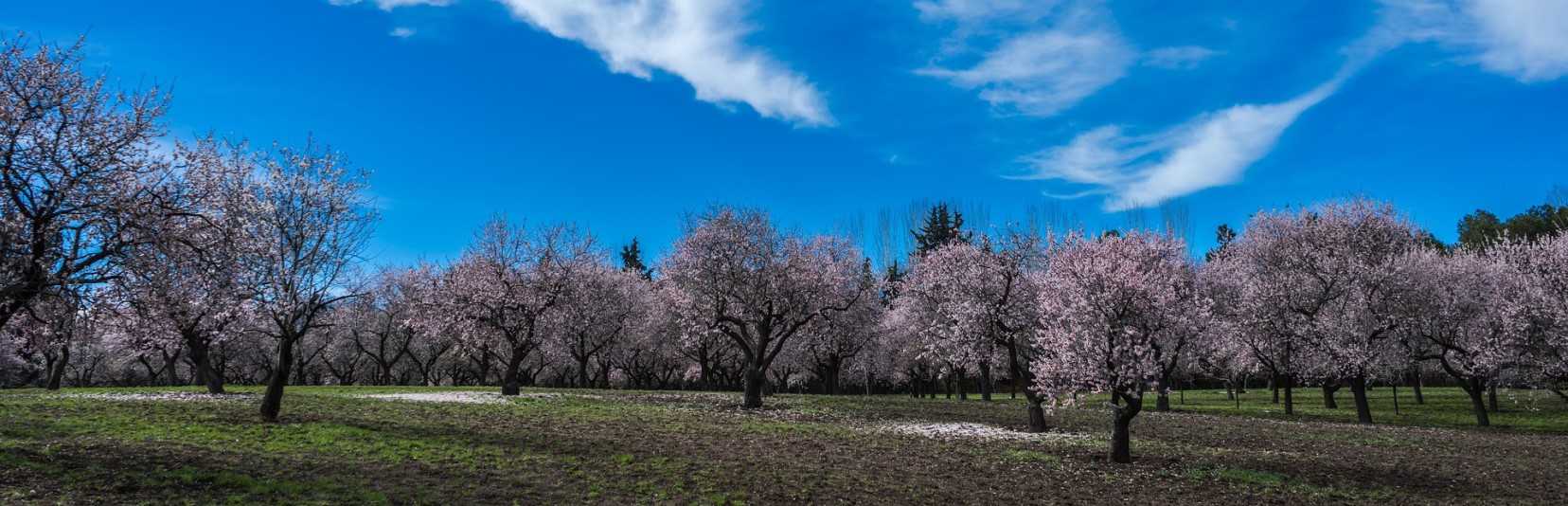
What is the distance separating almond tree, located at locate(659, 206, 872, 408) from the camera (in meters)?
36.6

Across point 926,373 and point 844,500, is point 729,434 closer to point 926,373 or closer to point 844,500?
point 844,500

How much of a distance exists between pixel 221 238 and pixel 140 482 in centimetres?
613

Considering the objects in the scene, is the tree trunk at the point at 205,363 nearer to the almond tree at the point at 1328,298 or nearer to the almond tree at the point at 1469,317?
the almond tree at the point at 1328,298

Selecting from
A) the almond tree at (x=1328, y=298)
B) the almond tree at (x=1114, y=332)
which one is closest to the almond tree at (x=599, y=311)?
the almond tree at (x=1114, y=332)

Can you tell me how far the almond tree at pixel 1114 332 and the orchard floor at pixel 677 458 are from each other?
2235mm

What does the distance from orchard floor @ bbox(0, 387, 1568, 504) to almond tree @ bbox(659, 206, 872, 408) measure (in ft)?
17.9

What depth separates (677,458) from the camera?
64.0 feet

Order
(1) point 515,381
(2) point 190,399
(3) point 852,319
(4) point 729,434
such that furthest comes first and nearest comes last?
1. (3) point 852,319
2. (1) point 515,381
3. (2) point 190,399
4. (4) point 729,434

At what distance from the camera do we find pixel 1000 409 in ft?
135

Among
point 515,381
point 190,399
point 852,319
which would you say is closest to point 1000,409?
point 852,319

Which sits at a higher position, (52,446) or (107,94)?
(107,94)

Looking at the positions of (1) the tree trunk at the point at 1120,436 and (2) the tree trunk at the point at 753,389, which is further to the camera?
(2) the tree trunk at the point at 753,389

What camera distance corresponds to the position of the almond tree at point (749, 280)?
3659 centimetres

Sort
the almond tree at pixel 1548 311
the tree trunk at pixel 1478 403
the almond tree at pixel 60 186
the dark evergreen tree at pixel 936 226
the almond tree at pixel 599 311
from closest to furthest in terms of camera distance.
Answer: the almond tree at pixel 60 186, the almond tree at pixel 1548 311, the tree trunk at pixel 1478 403, the almond tree at pixel 599 311, the dark evergreen tree at pixel 936 226
